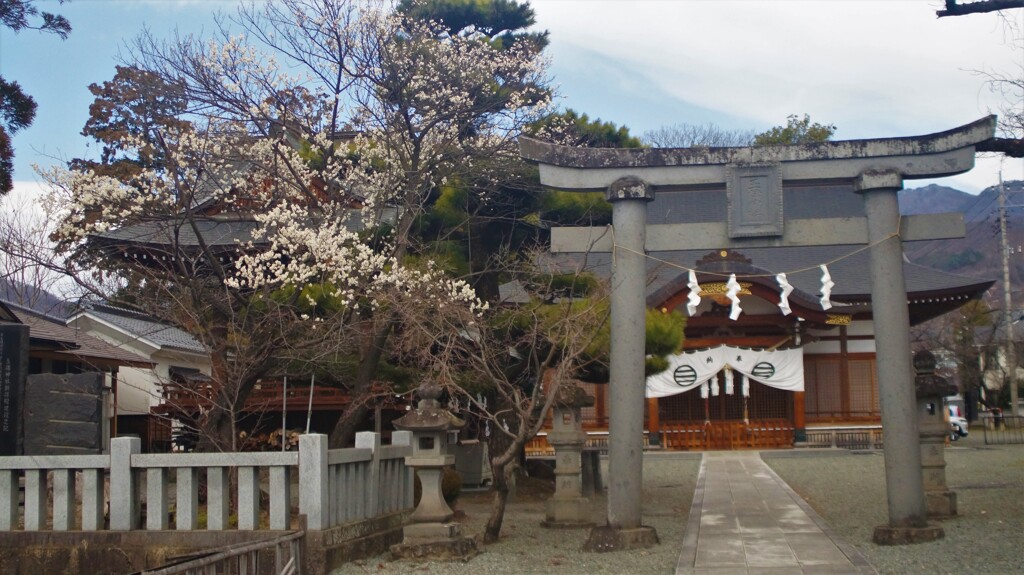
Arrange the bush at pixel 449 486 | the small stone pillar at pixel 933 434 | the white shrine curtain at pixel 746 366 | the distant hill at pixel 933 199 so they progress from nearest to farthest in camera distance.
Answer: the small stone pillar at pixel 933 434, the bush at pixel 449 486, the white shrine curtain at pixel 746 366, the distant hill at pixel 933 199

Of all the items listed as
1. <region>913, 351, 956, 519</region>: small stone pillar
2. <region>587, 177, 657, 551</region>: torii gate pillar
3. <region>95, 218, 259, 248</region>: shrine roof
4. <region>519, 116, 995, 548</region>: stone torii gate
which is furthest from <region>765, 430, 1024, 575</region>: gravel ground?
<region>95, 218, 259, 248</region>: shrine roof

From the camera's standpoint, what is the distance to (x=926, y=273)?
30.2 metres

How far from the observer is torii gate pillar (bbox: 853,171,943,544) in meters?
9.69

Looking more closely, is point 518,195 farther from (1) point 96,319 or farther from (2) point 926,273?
(2) point 926,273

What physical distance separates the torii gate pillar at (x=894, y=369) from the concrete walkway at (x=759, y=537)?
728 mm

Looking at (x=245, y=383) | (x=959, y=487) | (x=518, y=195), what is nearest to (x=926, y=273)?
(x=959, y=487)

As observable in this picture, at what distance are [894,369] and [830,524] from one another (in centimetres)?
259

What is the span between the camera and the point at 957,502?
41.9 feet

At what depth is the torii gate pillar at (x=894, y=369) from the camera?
969 cm

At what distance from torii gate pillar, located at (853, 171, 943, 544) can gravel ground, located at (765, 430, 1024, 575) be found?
13.2 inches

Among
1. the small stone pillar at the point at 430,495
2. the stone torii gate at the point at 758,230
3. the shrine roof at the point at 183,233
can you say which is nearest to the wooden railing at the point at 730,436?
the shrine roof at the point at 183,233

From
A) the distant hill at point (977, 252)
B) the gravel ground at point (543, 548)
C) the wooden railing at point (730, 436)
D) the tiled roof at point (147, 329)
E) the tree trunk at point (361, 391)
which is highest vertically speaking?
the distant hill at point (977, 252)

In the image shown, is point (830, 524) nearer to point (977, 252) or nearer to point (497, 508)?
point (497, 508)

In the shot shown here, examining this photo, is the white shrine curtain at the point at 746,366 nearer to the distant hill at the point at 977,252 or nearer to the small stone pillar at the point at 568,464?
the small stone pillar at the point at 568,464
